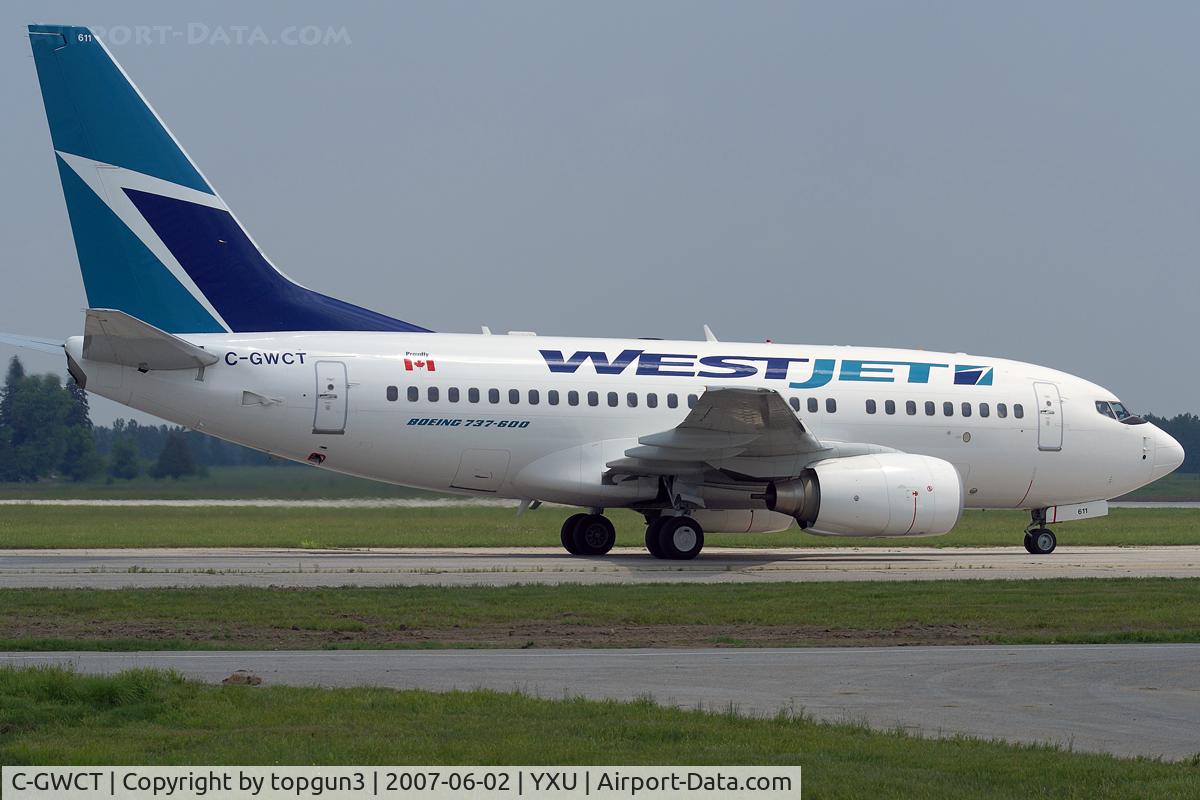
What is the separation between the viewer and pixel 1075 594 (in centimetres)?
1970

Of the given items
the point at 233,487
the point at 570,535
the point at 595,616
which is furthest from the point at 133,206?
the point at 233,487

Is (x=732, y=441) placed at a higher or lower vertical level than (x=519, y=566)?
higher

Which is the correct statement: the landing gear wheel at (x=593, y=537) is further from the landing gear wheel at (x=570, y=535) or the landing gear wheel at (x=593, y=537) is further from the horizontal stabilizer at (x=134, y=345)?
the horizontal stabilizer at (x=134, y=345)

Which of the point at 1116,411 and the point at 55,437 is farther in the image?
the point at 55,437

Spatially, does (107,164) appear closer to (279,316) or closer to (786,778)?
(279,316)

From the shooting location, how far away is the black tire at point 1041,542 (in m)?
30.1

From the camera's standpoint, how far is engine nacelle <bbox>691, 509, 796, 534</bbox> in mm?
27281

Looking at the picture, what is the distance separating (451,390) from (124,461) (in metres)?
22.3

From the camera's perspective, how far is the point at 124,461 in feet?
147

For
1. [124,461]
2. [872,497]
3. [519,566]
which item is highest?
[124,461]

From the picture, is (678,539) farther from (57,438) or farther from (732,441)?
(57,438)

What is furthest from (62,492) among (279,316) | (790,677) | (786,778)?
(786,778)

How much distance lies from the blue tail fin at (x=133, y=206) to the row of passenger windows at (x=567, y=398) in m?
2.87

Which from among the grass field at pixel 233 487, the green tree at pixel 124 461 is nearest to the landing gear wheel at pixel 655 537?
the grass field at pixel 233 487
